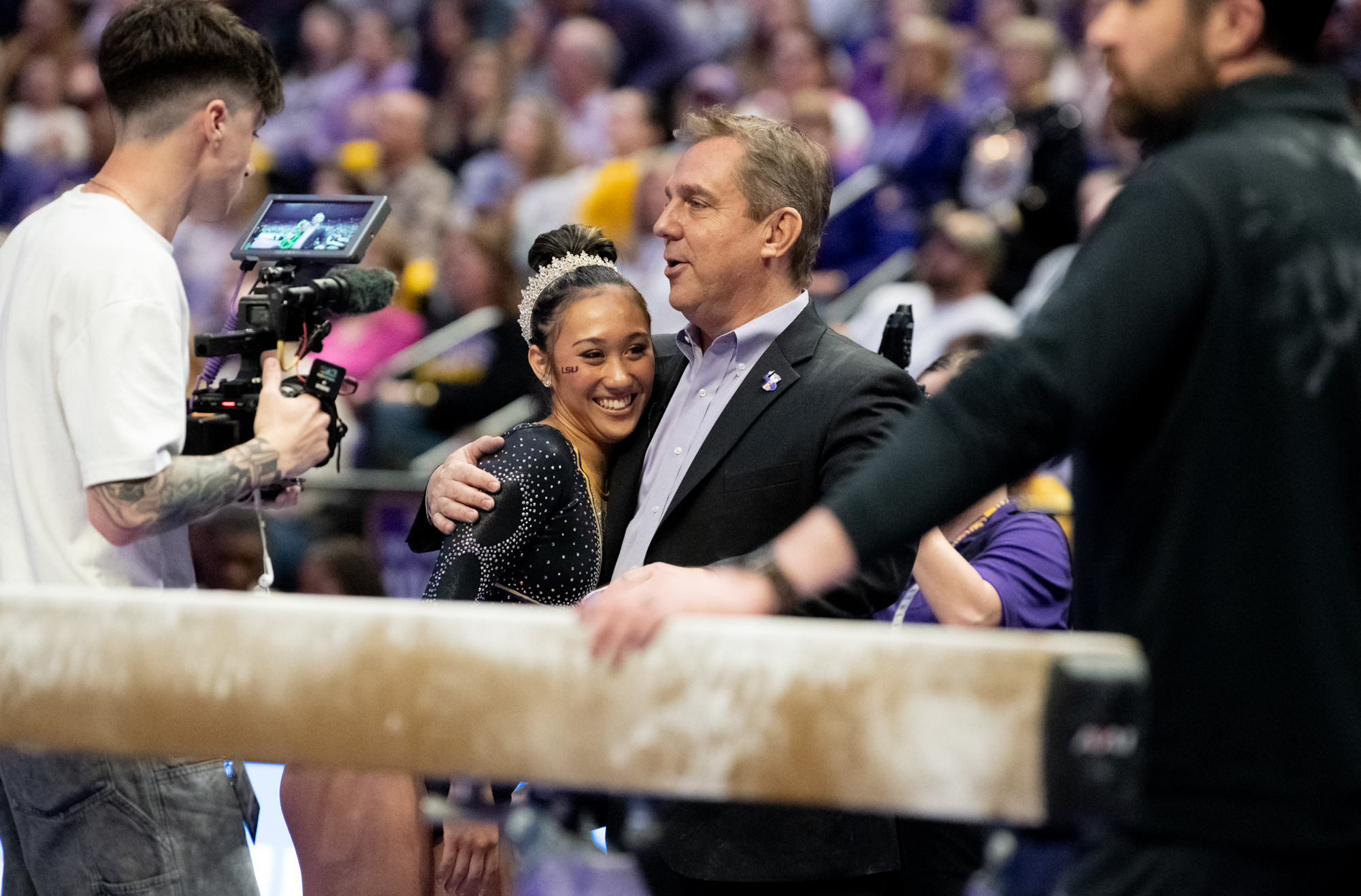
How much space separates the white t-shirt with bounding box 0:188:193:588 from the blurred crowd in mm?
2339

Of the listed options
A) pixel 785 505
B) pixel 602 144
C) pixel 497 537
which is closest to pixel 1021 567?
A: pixel 785 505

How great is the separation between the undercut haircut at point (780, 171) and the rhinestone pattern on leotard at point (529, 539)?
1.97ft

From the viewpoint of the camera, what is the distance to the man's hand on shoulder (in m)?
2.52

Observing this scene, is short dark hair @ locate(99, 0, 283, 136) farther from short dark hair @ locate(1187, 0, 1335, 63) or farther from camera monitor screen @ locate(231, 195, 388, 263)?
short dark hair @ locate(1187, 0, 1335, 63)

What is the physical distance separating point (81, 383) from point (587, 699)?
118 cm

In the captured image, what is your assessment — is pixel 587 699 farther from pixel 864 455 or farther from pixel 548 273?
pixel 548 273

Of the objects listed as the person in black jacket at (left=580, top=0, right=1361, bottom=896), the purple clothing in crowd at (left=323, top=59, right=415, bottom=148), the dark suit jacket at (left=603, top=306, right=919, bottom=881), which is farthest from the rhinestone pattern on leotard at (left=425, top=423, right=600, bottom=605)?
the purple clothing in crowd at (left=323, top=59, right=415, bottom=148)

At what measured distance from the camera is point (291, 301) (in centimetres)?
251

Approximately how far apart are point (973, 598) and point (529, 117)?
5.56m

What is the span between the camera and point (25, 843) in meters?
2.33

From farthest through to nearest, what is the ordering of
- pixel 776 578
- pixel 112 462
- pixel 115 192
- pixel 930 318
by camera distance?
pixel 930 318
pixel 115 192
pixel 112 462
pixel 776 578

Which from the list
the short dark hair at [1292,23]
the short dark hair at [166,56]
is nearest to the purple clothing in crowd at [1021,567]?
the short dark hair at [1292,23]

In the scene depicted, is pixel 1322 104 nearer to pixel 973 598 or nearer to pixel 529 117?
pixel 973 598

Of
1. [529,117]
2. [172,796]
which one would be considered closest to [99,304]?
[172,796]
